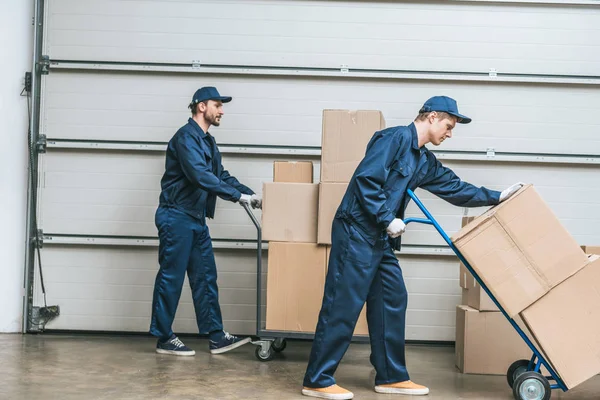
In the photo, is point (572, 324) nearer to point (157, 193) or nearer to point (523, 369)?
point (523, 369)

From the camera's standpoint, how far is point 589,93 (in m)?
6.12

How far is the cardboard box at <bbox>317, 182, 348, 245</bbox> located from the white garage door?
115 centimetres

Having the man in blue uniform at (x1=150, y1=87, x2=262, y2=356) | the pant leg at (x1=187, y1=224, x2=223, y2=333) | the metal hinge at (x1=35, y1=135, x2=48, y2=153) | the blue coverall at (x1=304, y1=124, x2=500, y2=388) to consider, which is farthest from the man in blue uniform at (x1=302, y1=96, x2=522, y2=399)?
the metal hinge at (x1=35, y1=135, x2=48, y2=153)

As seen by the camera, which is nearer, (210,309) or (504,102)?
(210,309)

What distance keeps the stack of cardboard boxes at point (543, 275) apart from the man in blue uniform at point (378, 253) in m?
0.33

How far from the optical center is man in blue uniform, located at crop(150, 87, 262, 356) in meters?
5.28

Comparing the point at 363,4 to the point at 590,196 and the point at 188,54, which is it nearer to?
the point at 188,54

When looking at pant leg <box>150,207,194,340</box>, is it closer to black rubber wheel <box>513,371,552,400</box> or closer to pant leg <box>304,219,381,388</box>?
pant leg <box>304,219,381,388</box>

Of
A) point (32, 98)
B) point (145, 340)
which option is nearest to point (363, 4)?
point (32, 98)

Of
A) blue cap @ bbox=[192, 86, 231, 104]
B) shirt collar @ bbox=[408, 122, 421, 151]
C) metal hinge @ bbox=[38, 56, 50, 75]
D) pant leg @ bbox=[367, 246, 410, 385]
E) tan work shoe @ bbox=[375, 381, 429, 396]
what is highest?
metal hinge @ bbox=[38, 56, 50, 75]

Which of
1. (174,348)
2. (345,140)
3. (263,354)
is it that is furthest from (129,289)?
(345,140)

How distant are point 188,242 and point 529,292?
7.86 feet

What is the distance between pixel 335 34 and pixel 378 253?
8.42 feet

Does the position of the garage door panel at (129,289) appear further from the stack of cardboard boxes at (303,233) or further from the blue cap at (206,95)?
the blue cap at (206,95)
